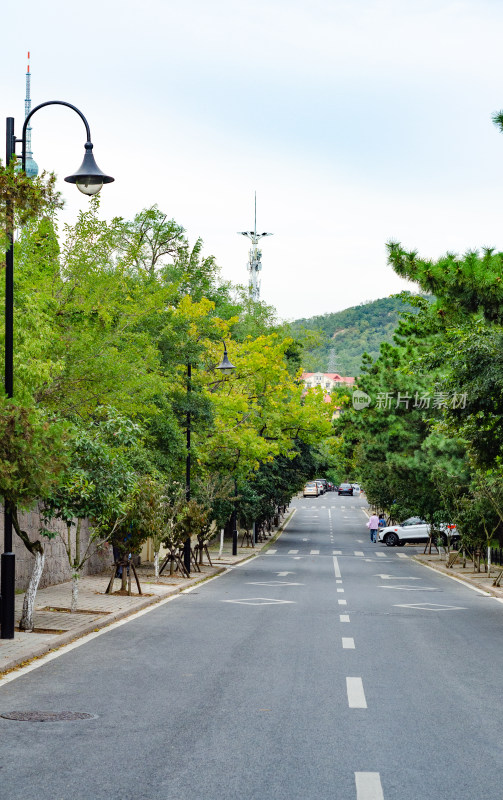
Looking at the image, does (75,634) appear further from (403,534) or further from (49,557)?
(403,534)

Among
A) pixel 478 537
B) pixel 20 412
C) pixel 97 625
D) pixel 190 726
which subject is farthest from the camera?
pixel 478 537

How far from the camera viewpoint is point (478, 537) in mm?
31625

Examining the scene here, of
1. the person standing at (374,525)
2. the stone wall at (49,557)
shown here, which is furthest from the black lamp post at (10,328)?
the person standing at (374,525)

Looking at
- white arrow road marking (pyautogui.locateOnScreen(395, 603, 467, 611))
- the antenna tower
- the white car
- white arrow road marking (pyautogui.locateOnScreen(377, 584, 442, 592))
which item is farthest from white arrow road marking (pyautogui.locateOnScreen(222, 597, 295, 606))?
the antenna tower

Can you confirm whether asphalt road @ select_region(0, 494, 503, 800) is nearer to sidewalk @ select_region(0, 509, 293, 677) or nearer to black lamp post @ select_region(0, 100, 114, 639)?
sidewalk @ select_region(0, 509, 293, 677)

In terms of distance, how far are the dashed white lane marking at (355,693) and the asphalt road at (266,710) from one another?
0.10 feet

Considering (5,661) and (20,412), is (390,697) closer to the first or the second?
(5,661)

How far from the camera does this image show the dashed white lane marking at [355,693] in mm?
8641

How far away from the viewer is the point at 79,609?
16.6 metres

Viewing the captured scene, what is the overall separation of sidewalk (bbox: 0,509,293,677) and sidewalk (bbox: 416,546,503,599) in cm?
780

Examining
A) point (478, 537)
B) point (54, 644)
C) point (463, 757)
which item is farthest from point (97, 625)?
point (478, 537)

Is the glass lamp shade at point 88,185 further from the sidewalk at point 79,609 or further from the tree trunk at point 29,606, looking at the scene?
the sidewalk at point 79,609

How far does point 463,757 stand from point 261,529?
50689mm

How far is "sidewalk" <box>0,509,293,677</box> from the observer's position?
38.1 feet
